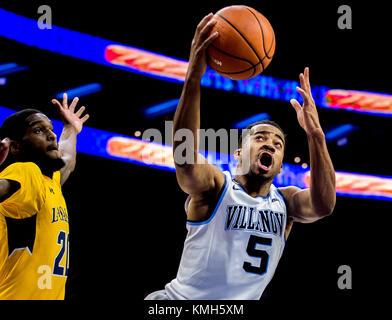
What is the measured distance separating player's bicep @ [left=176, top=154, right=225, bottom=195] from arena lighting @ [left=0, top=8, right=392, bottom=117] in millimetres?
5071

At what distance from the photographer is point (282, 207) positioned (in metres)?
2.86

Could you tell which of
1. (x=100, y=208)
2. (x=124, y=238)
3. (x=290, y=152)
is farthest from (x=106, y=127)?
(x=290, y=152)

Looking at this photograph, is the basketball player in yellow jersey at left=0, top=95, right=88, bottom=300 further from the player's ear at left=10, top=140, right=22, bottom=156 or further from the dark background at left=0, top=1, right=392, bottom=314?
the dark background at left=0, top=1, right=392, bottom=314

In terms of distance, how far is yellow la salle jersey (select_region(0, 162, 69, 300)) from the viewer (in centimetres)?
271

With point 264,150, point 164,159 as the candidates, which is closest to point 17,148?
point 264,150

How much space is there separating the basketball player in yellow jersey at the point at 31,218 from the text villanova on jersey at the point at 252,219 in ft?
4.31

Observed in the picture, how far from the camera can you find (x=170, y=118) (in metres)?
8.08

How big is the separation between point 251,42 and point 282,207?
115cm

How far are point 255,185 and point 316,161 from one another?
1.55 ft

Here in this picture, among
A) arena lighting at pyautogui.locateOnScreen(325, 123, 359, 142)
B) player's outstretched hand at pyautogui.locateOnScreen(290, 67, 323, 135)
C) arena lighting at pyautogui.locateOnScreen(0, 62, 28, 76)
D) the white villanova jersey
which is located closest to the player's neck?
the white villanova jersey

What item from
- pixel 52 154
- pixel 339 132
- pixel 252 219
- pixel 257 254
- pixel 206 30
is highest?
pixel 339 132

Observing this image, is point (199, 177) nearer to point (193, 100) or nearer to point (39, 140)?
point (193, 100)

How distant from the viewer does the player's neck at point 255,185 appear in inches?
113
